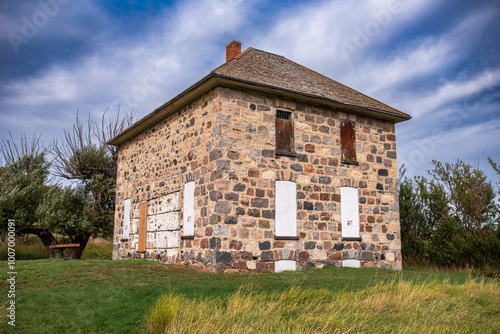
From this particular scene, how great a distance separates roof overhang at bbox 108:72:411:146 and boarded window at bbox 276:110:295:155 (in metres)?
0.63

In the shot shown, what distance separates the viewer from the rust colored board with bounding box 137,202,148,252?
15562 mm

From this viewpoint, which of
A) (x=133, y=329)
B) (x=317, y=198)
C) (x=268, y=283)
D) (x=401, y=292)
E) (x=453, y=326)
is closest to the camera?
(x=133, y=329)

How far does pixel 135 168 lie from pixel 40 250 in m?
8.71

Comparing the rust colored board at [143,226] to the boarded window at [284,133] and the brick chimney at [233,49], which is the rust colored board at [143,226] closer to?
the boarded window at [284,133]

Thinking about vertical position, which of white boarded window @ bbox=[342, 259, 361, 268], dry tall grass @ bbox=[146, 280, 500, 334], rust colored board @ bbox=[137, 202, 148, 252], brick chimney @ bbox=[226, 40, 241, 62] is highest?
brick chimney @ bbox=[226, 40, 241, 62]

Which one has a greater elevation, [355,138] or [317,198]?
[355,138]

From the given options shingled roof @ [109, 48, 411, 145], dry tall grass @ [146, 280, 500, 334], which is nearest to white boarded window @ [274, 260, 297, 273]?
dry tall grass @ [146, 280, 500, 334]

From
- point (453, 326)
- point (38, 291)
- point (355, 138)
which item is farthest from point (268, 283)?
point (355, 138)

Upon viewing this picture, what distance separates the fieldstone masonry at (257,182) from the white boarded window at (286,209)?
0.17m

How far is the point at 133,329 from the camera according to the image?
5957 millimetres

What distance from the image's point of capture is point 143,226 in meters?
15.7

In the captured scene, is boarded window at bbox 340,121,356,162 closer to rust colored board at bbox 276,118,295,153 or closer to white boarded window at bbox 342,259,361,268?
rust colored board at bbox 276,118,295,153

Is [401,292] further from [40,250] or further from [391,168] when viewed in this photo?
[40,250]

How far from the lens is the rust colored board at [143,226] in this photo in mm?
15562
